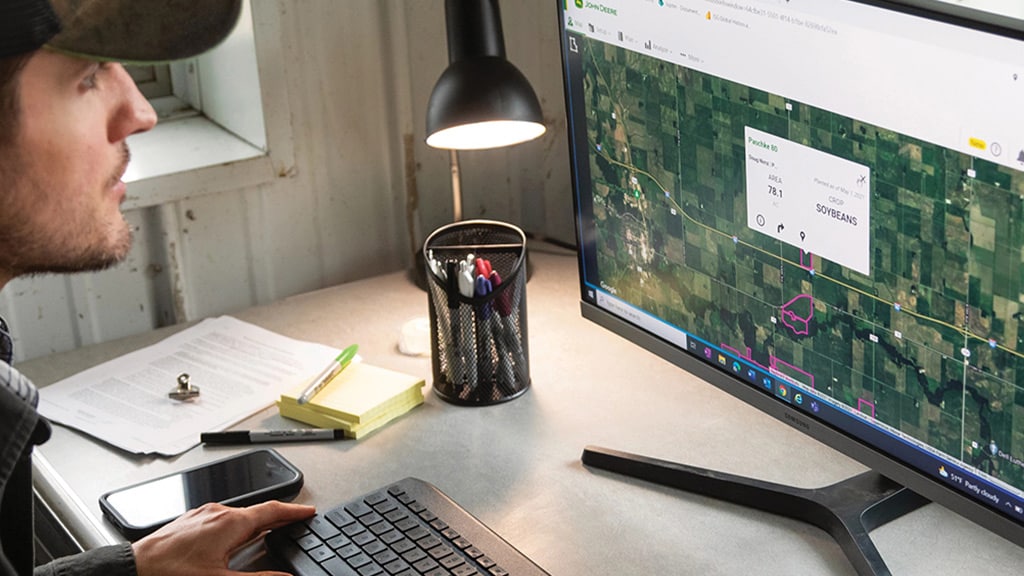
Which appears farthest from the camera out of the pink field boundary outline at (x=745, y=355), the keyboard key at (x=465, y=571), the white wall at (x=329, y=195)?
the white wall at (x=329, y=195)

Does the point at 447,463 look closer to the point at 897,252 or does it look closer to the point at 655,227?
the point at 655,227

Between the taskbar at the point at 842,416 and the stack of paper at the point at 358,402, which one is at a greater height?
the taskbar at the point at 842,416

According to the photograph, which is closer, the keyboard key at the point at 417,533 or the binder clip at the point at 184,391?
the keyboard key at the point at 417,533

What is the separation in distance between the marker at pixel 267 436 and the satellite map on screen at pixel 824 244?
14.5 inches

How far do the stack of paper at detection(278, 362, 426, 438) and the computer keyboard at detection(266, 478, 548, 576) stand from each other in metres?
0.18

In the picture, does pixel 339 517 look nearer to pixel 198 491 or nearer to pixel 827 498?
pixel 198 491

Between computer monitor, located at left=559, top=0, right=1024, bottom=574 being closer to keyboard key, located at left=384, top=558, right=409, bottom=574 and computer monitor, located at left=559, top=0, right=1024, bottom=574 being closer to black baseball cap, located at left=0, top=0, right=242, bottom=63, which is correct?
keyboard key, located at left=384, top=558, right=409, bottom=574

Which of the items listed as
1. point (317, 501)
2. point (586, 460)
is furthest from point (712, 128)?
point (317, 501)

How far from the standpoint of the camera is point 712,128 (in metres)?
1.20

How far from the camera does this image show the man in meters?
0.82

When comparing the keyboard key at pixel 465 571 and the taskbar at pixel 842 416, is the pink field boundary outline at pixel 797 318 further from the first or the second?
the keyboard key at pixel 465 571

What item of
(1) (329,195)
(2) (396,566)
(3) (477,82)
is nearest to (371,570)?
(2) (396,566)

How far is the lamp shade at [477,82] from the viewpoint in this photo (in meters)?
1.56

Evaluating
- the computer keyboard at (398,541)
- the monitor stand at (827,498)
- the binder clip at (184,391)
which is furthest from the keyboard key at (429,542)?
the binder clip at (184,391)
